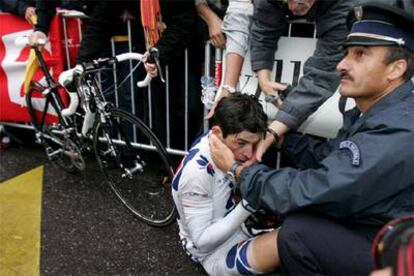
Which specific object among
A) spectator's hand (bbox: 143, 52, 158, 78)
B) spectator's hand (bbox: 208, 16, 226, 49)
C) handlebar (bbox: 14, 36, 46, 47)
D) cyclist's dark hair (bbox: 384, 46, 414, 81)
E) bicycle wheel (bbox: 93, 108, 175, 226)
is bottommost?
bicycle wheel (bbox: 93, 108, 175, 226)

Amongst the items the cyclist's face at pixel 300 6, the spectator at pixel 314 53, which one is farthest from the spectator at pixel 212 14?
the cyclist's face at pixel 300 6

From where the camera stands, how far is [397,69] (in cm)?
192

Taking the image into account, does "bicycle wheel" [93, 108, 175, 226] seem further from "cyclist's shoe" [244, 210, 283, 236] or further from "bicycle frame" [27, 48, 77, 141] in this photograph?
"cyclist's shoe" [244, 210, 283, 236]

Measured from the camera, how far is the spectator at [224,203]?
7.27ft

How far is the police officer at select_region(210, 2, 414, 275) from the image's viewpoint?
1.78 metres

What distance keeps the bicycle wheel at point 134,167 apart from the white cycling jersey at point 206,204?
626 millimetres

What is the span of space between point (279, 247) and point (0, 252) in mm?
1812

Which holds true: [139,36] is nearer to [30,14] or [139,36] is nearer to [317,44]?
[30,14]

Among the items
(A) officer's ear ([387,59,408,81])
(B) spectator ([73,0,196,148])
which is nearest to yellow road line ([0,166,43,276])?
(B) spectator ([73,0,196,148])

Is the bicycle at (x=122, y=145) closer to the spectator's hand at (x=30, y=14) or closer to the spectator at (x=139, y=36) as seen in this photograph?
the spectator at (x=139, y=36)

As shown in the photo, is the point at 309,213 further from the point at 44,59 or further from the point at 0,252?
the point at 44,59

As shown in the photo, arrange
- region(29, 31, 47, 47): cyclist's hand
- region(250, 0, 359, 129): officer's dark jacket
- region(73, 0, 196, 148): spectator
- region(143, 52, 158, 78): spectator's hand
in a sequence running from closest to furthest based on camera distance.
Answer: region(250, 0, 359, 129): officer's dark jacket
region(143, 52, 158, 78): spectator's hand
region(73, 0, 196, 148): spectator
region(29, 31, 47, 47): cyclist's hand

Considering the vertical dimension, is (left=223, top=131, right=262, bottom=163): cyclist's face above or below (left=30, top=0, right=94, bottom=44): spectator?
below

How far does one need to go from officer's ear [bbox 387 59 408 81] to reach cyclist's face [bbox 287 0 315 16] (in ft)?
2.14
